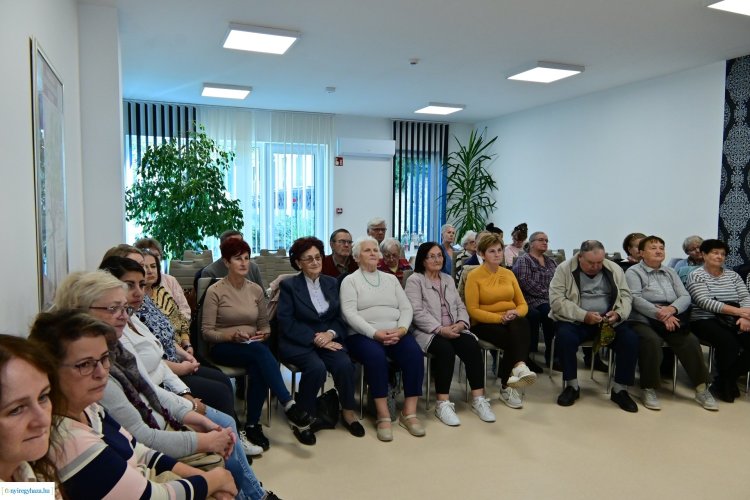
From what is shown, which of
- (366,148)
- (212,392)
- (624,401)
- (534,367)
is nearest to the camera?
(212,392)

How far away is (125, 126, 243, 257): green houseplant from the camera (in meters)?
7.16

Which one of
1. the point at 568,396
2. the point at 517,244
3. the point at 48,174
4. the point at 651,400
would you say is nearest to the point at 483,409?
the point at 568,396

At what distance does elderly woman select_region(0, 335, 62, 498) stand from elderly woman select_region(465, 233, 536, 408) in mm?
3427

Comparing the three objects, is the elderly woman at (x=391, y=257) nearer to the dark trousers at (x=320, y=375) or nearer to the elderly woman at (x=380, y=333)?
the elderly woman at (x=380, y=333)

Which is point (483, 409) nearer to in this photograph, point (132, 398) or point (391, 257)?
point (391, 257)

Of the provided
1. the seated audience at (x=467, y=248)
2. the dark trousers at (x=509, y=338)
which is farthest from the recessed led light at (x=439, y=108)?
the dark trousers at (x=509, y=338)

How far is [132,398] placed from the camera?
85.3 inches

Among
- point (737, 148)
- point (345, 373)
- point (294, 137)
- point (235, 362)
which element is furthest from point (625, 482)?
point (294, 137)

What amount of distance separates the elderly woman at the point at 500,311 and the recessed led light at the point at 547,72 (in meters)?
2.87

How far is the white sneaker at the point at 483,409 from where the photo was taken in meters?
3.95

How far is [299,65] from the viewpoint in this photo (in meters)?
6.55

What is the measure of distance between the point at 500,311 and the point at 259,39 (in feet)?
11.5

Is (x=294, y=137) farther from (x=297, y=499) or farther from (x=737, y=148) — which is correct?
(x=297, y=499)

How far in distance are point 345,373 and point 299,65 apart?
4172 mm
